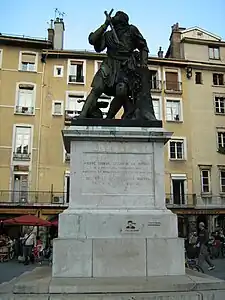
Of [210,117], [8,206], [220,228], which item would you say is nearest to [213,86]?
[210,117]

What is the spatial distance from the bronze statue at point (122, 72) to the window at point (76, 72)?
2797cm

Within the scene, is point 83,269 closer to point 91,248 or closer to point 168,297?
point 91,248

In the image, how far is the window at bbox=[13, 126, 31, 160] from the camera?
32.8 metres

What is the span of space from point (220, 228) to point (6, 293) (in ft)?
103

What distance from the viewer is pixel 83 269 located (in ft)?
19.4

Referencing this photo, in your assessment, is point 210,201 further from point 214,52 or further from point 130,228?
point 130,228

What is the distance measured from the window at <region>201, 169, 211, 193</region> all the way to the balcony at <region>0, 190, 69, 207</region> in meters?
12.9

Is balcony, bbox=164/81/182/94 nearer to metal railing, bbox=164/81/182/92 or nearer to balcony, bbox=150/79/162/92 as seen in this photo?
metal railing, bbox=164/81/182/92

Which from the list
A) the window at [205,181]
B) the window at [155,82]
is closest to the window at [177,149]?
the window at [205,181]

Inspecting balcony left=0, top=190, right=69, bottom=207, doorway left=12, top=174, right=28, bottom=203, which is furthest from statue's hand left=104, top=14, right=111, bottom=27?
doorway left=12, top=174, right=28, bottom=203

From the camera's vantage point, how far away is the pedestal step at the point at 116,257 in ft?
19.5

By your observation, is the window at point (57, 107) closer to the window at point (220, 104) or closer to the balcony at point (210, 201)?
the balcony at point (210, 201)

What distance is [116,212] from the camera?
Result: 6.43 meters

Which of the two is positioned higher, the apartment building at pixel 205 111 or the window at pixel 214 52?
the window at pixel 214 52
